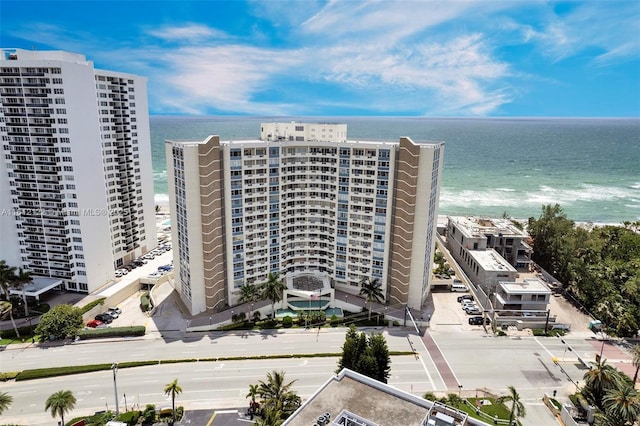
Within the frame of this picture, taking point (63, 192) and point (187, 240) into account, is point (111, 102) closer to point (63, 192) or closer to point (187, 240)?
point (63, 192)

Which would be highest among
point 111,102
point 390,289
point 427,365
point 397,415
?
point 111,102

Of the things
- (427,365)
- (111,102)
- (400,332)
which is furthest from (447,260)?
(111,102)

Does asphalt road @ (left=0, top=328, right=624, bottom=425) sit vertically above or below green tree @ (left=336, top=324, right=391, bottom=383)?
below

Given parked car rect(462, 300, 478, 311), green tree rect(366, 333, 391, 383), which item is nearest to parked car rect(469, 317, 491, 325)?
parked car rect(462, 300, 478, 311)

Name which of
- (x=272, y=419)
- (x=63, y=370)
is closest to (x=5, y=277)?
(x=63, y=370)

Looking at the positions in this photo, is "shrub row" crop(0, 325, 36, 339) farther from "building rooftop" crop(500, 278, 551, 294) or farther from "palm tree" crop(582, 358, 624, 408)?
"palm tree" crop(582, 358, 624, 408)

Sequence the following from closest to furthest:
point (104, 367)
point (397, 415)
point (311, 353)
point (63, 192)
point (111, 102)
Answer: point (397, 415), point (104, 367), point (311, 353), point (63, 192), point (111, 102)
